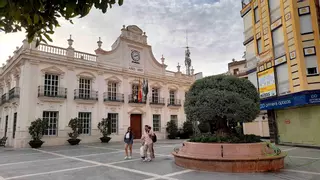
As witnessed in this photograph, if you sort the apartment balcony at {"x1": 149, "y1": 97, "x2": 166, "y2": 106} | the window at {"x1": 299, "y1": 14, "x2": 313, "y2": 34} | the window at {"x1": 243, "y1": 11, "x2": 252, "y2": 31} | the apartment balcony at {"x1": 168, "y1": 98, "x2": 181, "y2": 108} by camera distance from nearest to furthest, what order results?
1. the window at {"x1": 299, "y1": 14, "x2": 313, "y2": 34}
2. the window at {"x1": 243, "y1": 11, "x2": 252, "y2": 31}
3. the apartment balcony at {"x1": 149, "y1": 97, "x2": 166, "y2": 106}
4. the apartment balcony at {"x1": 168, "y1": 98, "x2": 181, "y2": 108}

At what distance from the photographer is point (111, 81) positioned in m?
22.6

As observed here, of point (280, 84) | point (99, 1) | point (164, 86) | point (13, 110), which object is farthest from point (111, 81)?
point (99, 1)

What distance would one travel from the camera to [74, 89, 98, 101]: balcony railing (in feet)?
66.0

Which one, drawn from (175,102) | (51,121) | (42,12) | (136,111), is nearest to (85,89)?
(51,121)

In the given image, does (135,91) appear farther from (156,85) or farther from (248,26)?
(248,26)

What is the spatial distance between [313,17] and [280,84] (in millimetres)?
4029

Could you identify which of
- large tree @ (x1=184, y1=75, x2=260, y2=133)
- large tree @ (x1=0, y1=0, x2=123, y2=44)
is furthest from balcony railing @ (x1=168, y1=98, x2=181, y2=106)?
large tree @ (x1=0, y1=0, x2=123, y2=44)

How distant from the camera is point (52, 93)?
1909cm

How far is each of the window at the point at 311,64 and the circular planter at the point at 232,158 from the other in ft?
22.7

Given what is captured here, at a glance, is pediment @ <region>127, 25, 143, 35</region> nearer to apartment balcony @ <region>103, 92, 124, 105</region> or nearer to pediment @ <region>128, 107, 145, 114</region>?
apartment balcony @ <region>103, 92, 124, 105</region>

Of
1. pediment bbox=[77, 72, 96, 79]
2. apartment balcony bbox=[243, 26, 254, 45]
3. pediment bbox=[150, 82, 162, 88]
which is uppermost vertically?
apartment balcony bbox=[243, 26, 254, 45]

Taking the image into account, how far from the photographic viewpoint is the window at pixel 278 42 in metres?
14.1

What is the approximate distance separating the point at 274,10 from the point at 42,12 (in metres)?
15.3

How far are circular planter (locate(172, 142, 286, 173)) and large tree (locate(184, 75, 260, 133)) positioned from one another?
1041 mm
